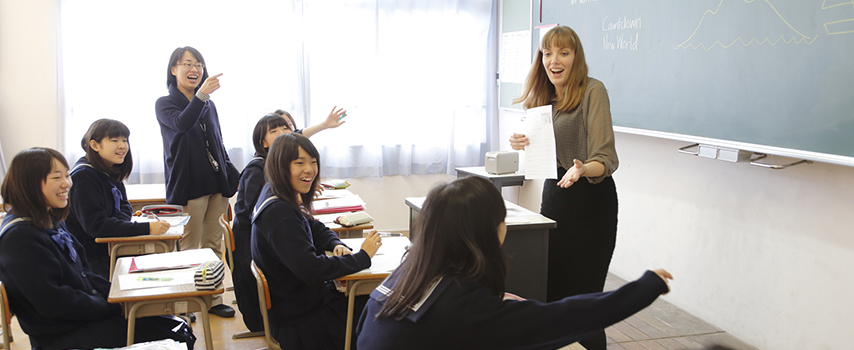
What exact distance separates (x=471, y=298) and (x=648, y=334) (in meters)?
2.31

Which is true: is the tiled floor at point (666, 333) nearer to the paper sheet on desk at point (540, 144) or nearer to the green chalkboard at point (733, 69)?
the green chalkboard at point (733, 69)

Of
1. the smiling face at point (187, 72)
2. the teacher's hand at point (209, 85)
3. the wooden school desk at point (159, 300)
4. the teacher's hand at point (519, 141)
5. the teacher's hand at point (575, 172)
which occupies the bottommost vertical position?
the wooden school desk at point (159, 300)

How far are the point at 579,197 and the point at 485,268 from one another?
1.18 meters

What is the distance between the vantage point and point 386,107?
5.32 meters

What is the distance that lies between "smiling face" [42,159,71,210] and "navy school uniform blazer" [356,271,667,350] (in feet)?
4.98

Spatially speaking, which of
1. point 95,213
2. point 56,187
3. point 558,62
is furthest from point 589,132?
point 95,213

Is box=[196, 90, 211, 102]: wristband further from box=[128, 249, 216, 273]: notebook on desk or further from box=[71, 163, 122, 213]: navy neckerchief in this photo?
box=[128, 249, 216, 273]: notebook on desk

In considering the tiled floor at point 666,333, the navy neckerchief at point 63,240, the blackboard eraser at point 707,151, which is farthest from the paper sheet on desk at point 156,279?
the blackboard eraser at point 707,151

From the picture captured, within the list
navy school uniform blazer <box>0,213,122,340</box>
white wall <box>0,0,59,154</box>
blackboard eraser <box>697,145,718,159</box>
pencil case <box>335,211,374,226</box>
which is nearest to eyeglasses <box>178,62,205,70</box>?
pencil case <box>335,211,374,226</box>

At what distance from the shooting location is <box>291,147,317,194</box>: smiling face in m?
2.19

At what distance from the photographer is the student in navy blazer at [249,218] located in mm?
2445

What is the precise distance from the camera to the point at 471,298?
1.16 metres

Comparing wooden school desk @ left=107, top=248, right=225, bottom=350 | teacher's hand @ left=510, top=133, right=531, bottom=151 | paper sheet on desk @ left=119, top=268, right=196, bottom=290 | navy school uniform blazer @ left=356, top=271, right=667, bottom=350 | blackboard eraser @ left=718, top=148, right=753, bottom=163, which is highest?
teacher's hand @ left=510, top=133, right=531, bottom=151

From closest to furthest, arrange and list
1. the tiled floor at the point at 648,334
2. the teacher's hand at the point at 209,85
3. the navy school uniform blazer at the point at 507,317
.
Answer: the navy school uniform blazer at the point at 507,317
the tiled floor at the point at 648,334
the teacher's hand at the point at 209,85
